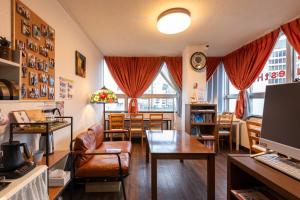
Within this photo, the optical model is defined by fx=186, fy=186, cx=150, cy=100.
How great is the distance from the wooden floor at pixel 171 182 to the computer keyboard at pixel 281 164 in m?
1.30

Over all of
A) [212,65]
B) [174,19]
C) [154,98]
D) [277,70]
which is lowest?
[154,98]

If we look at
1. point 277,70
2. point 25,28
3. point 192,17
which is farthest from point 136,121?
point 25,28

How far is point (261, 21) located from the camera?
10.2ft

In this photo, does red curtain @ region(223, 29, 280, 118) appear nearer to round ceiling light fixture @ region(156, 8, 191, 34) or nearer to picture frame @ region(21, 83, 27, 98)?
round ceiling light fixture @ region(156, 8, 191, 34)

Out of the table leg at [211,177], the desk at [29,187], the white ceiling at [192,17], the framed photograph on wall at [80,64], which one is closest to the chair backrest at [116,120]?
the framed photograph on wall at [80,64]

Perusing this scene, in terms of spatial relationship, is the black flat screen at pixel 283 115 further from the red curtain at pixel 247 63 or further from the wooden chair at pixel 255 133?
the red curtain at pixel 247 63

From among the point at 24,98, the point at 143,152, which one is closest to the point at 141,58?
the point at 143,152

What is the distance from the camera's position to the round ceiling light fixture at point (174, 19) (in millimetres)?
2564

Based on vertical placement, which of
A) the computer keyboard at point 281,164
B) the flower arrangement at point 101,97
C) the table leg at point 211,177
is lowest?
the table leg at point 211,177

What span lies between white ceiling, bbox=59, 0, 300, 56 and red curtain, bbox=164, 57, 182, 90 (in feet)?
2.99

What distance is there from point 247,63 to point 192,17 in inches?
82.7

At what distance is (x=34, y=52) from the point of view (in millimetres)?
1822

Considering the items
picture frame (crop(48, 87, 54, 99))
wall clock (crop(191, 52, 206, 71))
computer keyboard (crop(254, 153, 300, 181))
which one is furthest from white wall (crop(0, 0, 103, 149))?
wall clock (crop(191, 52, 206, 71))

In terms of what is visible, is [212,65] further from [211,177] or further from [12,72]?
[12,72]
